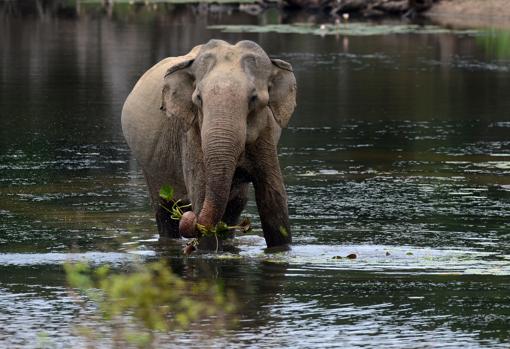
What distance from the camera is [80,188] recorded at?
17094mm

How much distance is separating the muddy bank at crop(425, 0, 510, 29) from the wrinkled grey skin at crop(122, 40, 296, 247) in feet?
133

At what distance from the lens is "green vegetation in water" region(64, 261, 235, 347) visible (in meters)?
8.19

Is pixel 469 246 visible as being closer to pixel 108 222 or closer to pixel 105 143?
pixel 108 222

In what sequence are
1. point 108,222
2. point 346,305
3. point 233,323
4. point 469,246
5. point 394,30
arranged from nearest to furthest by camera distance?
point 233,323, point 346,305, point 469,246, point 108,222, point 394,30

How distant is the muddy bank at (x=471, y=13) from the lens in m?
57.3

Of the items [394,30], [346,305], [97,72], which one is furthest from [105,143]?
[394,30]

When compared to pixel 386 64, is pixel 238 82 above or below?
above

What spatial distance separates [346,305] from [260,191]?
2.17 meters

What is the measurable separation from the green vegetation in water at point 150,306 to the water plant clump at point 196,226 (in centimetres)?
42

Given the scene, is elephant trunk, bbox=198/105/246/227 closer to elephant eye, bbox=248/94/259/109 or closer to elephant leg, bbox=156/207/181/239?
elephant eye, bbox=248/94/259/109

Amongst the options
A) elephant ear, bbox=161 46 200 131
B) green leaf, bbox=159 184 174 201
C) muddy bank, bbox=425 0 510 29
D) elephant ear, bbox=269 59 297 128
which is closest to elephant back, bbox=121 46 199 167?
green leaf, bbox=159 184 174 201

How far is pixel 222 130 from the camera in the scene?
11234 millimetres

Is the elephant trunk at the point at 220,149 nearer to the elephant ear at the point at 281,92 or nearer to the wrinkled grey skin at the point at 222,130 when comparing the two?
the wrinkled grey skin at the point at 222,130

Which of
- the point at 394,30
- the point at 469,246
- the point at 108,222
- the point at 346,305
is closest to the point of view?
the point at 346,305
